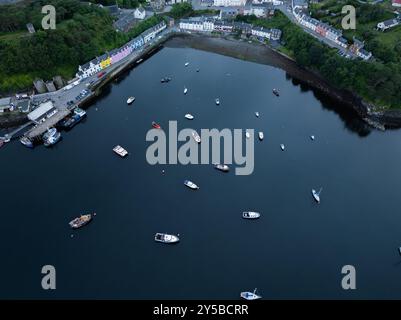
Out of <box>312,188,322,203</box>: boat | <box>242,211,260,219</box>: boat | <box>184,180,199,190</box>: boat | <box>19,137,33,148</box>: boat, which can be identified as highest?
<box>19,137,33,148</box>: boat

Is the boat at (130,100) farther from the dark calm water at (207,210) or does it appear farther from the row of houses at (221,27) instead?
the row of houses at (221,27)

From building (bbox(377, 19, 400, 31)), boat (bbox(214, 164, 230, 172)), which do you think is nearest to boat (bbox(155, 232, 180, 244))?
boat (bbox(214, 164, 230, 172))

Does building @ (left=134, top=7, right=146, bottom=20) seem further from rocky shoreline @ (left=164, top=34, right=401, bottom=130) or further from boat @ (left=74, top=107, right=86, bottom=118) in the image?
boat @ (left=74, top=107, right=86, bottom=118)

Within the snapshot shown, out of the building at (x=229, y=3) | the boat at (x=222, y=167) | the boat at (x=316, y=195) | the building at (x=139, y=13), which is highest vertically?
the building at (x=229, y=3)

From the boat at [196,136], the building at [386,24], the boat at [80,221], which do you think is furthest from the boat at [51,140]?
the building at [386,24]

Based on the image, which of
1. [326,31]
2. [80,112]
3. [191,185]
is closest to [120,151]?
[191,185]
